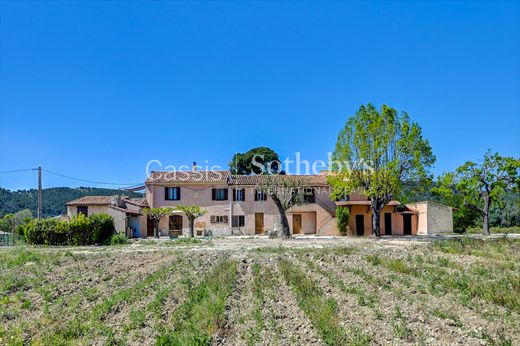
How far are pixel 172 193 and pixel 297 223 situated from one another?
11.5 metres

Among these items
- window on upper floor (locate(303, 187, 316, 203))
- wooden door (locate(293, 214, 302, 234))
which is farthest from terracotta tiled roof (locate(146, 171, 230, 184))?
window on upper floor (locate(303, 187, 316, 203))

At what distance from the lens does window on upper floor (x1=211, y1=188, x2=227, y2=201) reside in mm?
40906

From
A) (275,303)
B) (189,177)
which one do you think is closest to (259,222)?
(189,177)

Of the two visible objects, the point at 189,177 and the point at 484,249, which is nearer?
the point at 484,249

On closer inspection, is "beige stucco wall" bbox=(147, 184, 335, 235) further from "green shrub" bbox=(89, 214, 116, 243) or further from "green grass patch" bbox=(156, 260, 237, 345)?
"green grass patch" bbox=(156, 260, 237, 345)

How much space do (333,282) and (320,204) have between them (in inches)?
1152

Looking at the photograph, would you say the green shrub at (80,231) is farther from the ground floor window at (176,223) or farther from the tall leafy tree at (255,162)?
the tall leafy tree at (255,162)

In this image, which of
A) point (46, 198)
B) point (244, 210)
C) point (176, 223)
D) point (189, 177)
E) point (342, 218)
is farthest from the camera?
point (46, 198)

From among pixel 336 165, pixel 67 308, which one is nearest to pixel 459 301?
pixel 67 308

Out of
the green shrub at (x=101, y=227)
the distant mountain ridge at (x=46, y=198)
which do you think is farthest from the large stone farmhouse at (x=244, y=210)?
the distant mountain ridge at (x=46, y=198)

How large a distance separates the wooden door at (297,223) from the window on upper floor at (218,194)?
6570mm

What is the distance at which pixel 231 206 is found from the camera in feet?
133

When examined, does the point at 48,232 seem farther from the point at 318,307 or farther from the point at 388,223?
the point at 388,223

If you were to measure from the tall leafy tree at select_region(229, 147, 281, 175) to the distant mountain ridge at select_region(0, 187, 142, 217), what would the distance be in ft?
53.4
